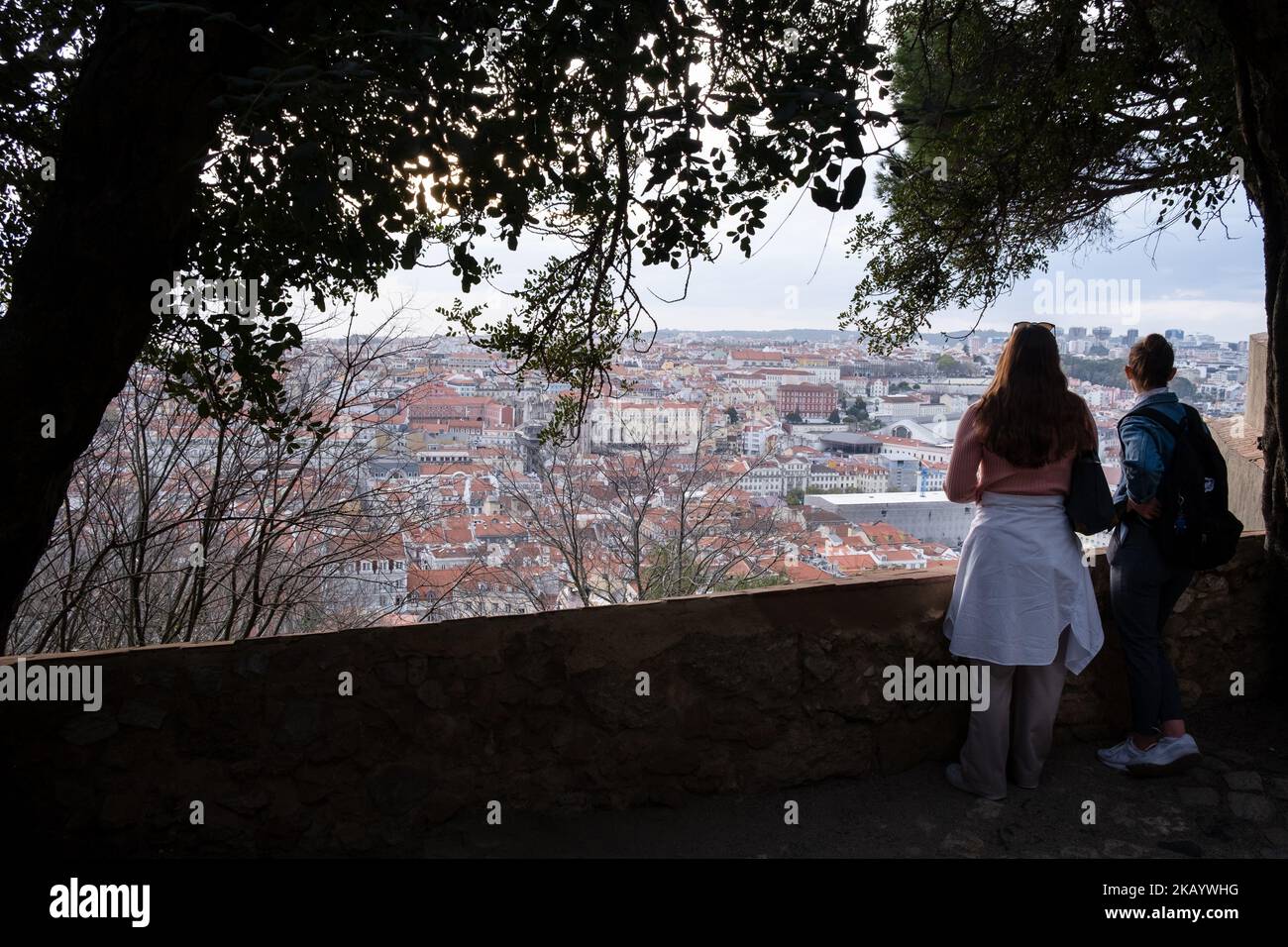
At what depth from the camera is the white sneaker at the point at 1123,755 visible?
3248 millimetres

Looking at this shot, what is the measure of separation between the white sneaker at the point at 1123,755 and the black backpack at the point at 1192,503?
2.18 ft

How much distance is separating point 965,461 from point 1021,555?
1.15 feet

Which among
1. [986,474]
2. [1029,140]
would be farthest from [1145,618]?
[1029,140]

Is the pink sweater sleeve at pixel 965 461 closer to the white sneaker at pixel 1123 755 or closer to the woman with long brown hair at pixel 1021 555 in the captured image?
the woman with long brown hair at pixel 1021 555

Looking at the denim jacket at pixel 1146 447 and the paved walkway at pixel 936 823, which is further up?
the denim jacket at pixel 1146 447

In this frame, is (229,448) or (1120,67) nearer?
(1120,67)

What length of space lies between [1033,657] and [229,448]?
616 centimetres

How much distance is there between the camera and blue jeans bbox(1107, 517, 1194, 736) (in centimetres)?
322

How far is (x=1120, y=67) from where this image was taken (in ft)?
17.4

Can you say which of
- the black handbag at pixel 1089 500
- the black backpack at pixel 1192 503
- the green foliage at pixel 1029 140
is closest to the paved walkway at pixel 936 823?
the black backpack at pixel 1192 503
